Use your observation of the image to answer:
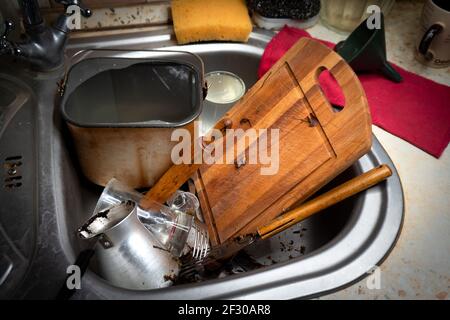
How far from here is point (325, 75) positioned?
898 mm

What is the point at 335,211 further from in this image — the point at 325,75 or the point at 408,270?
the point at 325,75

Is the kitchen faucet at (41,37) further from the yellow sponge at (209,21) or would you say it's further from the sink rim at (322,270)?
the sink rim at (322,270)

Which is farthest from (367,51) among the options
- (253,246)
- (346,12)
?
(253,246)

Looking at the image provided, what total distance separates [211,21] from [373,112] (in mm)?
471

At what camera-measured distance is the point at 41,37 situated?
80cm

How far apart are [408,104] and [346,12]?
342 millimetres

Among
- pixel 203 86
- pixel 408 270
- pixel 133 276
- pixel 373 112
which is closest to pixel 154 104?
pixel 203 86

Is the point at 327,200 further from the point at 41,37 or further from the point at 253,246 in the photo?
the point at 41,37

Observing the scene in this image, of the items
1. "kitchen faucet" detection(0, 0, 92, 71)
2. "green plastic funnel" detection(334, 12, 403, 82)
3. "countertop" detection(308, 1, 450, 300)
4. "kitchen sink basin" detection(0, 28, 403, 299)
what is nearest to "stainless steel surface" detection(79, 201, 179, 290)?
"kitchen sink basin" detection(0, 28, 403, 299)

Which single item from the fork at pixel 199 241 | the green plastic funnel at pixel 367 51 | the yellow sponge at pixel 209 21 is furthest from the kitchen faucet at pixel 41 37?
the green plastic funnel at pixel 367 51

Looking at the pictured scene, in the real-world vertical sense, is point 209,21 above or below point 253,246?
above

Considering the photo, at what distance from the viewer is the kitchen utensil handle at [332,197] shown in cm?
68
